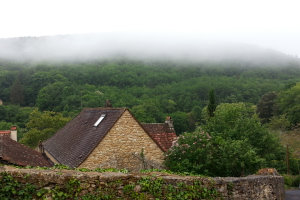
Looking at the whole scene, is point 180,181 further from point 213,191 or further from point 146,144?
point 146,144

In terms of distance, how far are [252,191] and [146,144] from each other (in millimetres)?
8219

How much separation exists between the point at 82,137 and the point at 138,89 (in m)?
101

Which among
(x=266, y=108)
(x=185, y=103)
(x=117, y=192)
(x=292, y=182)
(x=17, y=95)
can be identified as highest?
(x=17, y=95)

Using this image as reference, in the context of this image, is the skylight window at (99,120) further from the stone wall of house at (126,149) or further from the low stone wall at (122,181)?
the low stone wall at (122,181)

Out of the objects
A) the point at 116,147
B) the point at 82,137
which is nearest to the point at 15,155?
the point at 116,147

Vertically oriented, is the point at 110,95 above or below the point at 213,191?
above

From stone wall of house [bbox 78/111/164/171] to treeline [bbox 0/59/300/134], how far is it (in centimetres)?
6059

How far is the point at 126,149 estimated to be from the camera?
16.3m

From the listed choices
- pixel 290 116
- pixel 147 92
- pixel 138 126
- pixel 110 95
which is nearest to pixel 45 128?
pixel 138 126

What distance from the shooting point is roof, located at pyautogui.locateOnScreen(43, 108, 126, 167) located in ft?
53.6

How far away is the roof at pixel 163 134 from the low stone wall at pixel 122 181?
438 inches

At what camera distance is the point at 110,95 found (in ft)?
331

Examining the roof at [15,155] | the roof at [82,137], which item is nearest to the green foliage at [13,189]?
the roof at [15,155]

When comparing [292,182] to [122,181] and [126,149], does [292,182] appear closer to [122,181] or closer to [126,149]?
[126,149]
